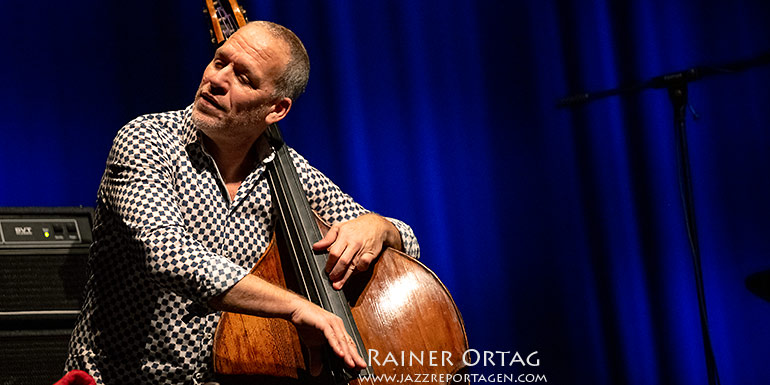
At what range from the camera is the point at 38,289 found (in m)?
1.99

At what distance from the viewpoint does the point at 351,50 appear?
2992 mm

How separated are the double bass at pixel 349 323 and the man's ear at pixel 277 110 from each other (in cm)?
24

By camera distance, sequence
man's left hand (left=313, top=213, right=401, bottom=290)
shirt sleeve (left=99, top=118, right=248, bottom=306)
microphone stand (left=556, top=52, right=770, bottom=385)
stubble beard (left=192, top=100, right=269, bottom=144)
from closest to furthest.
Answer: shirt sleeve (left=99, top=118, right=248, bottom=306) < man's left hand (left=313, top=213, right=401, bottom=290) < stubble beard (left=192, top=100, right=269, bottom=144) < microphone stand (left=556, top=52, right=770, bottom=385)

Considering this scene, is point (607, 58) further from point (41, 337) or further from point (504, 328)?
point (41, 337)

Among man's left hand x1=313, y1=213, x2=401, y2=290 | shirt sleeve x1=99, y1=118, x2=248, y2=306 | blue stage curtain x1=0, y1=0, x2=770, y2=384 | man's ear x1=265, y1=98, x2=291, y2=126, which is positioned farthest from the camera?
blue stage curtain x1=0, y1=0, x2=770, y2=384

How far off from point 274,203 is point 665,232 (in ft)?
5.46

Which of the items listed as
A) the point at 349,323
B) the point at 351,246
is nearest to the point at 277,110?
the point at 351,246

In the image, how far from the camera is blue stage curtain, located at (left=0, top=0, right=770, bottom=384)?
266 centimetres

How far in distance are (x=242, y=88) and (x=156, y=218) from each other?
0.50 metres

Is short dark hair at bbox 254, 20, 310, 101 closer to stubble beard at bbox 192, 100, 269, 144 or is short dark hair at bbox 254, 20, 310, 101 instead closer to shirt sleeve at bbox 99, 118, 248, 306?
stubble beard at bbox 192, 100, 269, 144

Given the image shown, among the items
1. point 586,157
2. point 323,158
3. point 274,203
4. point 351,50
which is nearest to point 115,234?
point 274,203

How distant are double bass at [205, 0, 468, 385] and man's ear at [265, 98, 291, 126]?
24cm

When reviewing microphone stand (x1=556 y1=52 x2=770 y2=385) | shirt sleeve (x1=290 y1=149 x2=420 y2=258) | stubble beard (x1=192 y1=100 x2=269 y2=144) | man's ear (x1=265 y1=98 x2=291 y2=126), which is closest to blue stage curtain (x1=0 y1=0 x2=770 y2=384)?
microphone stand (x1=556 y1=52 x2=770 y2=385)

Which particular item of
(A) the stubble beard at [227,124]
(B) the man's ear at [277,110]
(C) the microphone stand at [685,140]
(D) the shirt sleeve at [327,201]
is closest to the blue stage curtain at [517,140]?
(C) the microphone stand at [685,140]
